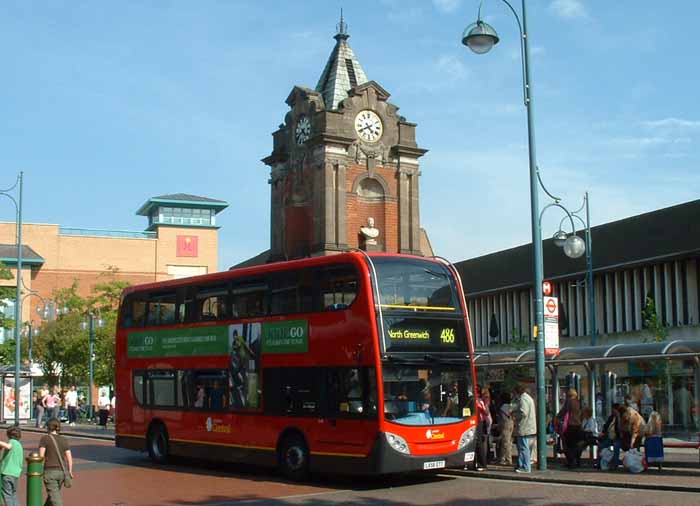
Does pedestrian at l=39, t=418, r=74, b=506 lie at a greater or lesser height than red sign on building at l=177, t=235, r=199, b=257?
lesser

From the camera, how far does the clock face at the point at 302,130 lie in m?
41.9

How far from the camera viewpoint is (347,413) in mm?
16938

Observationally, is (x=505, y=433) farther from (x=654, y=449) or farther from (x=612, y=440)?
(x=654, y=449)

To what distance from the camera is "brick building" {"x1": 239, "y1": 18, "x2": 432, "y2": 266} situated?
133ft

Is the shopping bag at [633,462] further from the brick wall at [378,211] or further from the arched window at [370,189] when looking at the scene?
the arched window at [370,189]

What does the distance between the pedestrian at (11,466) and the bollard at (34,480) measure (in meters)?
0.71

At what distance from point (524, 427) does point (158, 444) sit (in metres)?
9.03

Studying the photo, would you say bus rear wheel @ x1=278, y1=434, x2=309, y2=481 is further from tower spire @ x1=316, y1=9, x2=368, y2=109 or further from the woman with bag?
tower spire @ x1=316, y1=9, x2=368, y2=109

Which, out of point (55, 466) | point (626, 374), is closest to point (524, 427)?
point (626, 374)

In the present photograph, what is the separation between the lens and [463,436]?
17.4m

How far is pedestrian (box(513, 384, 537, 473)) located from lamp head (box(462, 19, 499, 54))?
7030 mm

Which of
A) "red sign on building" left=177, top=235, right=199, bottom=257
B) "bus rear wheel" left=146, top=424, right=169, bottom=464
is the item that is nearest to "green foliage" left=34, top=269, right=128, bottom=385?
"red sign on building" left=177, top=235, right=199, bottom=257

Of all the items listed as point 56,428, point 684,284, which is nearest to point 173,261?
point 684,284

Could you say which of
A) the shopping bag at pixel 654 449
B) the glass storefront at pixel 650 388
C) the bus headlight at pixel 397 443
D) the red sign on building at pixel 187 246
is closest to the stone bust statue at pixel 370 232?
the glass storefront at pixel 650 388
